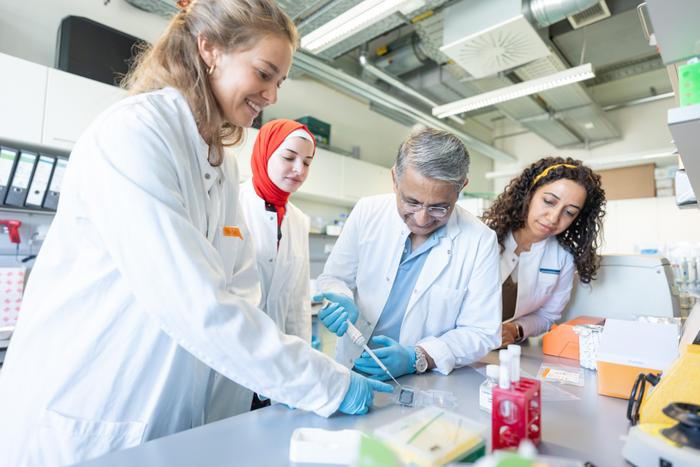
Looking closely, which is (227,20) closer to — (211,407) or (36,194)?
(211,407)

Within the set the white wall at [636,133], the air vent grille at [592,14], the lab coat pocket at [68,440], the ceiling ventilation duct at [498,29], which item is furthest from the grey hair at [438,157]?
the white wall at [636,133]

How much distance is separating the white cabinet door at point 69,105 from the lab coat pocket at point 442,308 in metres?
2.15

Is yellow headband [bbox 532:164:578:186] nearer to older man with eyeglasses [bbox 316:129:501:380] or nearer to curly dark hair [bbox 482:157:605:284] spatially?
curly dark hair [bbox 482:157:605:284]

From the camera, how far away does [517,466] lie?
35 centimetres

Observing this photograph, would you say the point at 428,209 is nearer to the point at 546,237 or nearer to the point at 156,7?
the point at 546,237

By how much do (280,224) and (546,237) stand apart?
3.64ft

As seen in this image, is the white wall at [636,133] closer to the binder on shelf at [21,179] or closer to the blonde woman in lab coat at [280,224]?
the blonde woman in lab coat at [280,224]

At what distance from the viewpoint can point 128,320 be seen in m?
0.72

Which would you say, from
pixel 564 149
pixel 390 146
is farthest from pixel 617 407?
pixel 564 149

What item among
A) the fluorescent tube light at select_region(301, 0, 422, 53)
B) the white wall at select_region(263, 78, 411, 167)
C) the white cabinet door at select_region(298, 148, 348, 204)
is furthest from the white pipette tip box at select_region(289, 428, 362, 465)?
the white wall at select_region(263, 78, 411, 167)

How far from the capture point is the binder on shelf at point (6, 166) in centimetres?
219

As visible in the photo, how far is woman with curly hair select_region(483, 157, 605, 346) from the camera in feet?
5.05

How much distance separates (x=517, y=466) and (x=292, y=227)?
1483mm

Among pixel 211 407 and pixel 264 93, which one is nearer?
pixel 264 93
